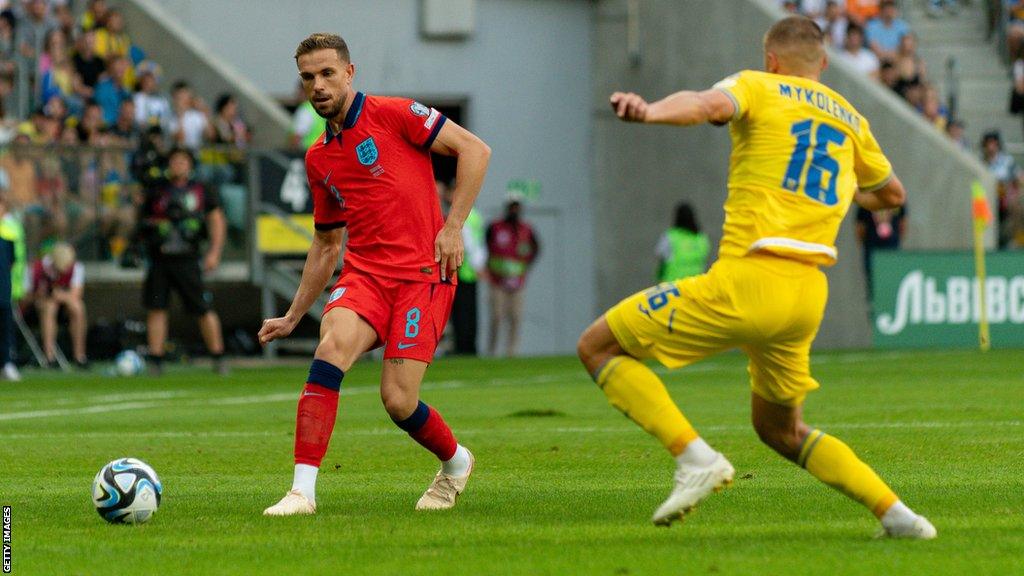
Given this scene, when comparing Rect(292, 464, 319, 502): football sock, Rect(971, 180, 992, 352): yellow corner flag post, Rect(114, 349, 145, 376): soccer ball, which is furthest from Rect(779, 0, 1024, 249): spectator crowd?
Rect(292, 464, 319, 502): football sock

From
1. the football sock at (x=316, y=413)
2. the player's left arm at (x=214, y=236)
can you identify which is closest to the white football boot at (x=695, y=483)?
the football sock at (x=316, y=413)

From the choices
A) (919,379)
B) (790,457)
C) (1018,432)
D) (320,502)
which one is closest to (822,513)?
(790,457)

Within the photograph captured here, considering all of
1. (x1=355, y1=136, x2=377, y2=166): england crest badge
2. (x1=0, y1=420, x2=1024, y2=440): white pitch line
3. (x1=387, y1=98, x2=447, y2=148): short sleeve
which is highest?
(x1=387, y1=98, x2=447, y2=148): short sleeve

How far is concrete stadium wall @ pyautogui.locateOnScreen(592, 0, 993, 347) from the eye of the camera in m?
27.7

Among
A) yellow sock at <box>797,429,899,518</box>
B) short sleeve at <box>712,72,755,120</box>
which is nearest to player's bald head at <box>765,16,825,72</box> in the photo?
short sleeve at <box>712,72,755,120</box>

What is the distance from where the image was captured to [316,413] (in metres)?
8.09

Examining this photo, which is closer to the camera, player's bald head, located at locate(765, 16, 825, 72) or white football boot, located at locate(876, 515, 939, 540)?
white football boot, located at locate(876, 515, 939, 540)

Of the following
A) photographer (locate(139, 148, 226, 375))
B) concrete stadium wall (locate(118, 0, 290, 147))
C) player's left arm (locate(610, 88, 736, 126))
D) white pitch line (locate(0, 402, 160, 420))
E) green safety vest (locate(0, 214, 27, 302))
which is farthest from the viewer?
concrete stadium wall (locate(118, 0, 290, 147))

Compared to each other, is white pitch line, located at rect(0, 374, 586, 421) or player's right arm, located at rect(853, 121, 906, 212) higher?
player's right arm, located at rect(853, 121, 906, 212)

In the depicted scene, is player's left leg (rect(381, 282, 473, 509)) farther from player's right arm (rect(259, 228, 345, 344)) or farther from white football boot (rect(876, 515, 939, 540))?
white football boot (rect(876, 515, 939, 540))

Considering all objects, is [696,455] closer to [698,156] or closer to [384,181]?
[384,181]

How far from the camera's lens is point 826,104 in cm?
718

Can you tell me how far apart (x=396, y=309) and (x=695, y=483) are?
1.98 m

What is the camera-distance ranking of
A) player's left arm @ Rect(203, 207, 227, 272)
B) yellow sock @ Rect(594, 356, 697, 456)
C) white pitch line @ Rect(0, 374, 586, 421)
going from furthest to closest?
player's left arm @ Rect(203, 207, 227, 272), white pitch line @ Rect(0, 374, 586, 421), yellow sock @ Rect(594, 356, 697, 456)
